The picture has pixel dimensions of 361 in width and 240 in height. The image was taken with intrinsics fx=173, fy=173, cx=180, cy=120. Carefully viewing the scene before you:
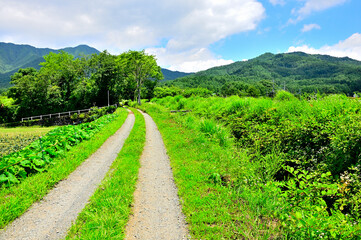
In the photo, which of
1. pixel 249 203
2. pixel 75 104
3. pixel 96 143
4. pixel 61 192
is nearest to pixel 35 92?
pixel 75 104

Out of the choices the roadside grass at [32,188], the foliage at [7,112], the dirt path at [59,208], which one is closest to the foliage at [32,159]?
the roadside grass at [32,188]

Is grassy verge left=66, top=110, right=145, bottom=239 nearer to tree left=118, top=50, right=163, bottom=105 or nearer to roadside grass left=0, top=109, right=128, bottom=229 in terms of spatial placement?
roadside grass left=0, top=109, right=128, bottom=229

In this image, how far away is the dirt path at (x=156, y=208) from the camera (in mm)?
3480

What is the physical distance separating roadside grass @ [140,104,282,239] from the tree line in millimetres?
42353

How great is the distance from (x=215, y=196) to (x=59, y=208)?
3.93 meters

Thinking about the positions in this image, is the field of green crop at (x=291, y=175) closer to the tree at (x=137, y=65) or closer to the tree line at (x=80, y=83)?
the tree at (x=137, y=65)

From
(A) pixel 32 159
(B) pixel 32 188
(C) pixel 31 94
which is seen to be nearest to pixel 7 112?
(C) pixel 31 94

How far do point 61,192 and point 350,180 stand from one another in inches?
289

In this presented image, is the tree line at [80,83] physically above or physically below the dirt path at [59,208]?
above

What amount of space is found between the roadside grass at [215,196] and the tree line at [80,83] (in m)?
42.4

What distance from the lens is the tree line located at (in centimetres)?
4509

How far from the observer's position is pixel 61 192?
5082mm

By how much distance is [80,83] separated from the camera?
48.5 metres

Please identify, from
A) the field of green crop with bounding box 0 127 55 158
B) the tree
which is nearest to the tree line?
the tree
